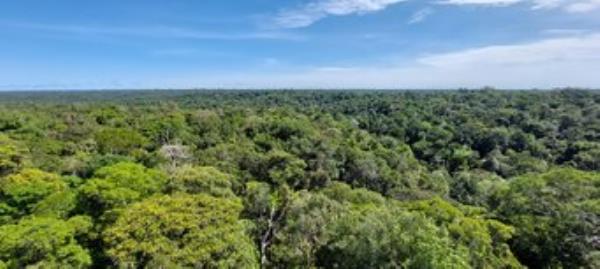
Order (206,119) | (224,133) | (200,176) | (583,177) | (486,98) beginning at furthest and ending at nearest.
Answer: (486,98)
(206,119)
(224,133)
(583,177)
(200,176)

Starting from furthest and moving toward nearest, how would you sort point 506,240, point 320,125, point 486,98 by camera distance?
point 486,98 < point 320,125 < point 506,240

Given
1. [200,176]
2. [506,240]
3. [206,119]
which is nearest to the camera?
[506,240]

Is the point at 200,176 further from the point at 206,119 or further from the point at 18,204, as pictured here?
the point at 206,119

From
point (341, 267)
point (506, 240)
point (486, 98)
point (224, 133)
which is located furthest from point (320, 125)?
point (486, 98)

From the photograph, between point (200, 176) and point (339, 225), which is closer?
point (339, 225)

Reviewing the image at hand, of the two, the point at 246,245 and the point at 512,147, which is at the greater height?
the point at 246,245

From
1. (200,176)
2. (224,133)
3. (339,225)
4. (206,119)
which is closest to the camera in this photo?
(339,225)

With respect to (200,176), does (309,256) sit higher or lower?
lower

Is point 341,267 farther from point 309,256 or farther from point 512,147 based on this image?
point 512,147

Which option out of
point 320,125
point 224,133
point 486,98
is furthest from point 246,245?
point 486,98
